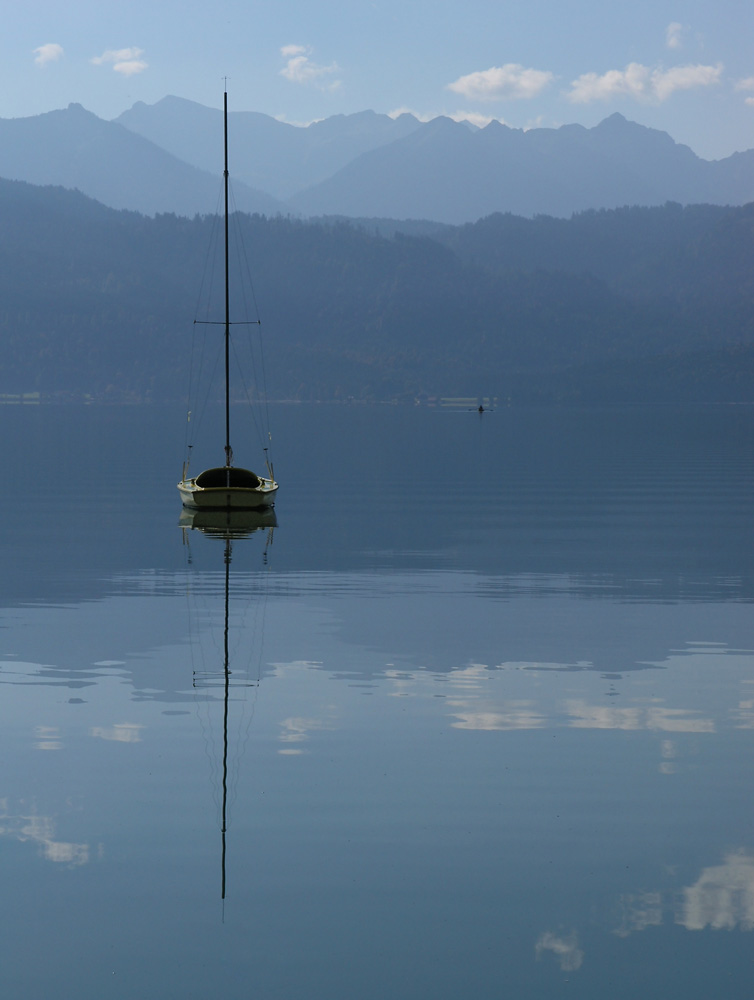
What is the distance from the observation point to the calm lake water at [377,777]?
13852 millimetres

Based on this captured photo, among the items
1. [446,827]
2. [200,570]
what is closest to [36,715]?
[446,827]

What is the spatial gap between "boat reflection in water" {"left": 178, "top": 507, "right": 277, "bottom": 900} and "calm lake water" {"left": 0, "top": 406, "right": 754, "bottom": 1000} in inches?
4.2

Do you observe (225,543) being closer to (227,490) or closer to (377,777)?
(227,490)

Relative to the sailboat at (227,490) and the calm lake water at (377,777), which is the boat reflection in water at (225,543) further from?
the sailboat at (227,490)

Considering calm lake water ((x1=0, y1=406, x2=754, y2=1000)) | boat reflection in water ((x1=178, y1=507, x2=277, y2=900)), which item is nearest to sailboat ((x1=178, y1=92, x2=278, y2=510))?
boat reflection in water ((x1=178, y1=507, x2=277, y2=900))

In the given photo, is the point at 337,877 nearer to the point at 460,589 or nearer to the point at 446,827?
the point at 446,827

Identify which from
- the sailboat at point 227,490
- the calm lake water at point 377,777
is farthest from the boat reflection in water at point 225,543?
the sailboat at point 227,490

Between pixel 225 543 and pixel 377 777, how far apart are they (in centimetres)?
3370

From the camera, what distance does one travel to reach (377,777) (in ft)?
64.0

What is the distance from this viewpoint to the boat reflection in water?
19.3 meters

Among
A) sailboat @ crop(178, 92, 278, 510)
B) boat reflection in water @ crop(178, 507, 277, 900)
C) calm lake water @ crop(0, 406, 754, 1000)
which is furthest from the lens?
sailboat @ crop(178, 92, 278, 510)

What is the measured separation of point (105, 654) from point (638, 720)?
1123 cm

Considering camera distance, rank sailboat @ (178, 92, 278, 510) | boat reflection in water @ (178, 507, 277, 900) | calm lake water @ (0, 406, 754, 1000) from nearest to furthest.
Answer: calm lake water @ (0, 406, 754, 1000) < boat reflection in water @ (178, 507, 277, 900) < sailboat @ (178, 92, 278, 510)

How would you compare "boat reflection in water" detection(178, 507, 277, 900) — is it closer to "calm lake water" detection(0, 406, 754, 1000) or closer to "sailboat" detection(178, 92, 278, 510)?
"calm lake water" detection(0, 406, 754, 1000)
